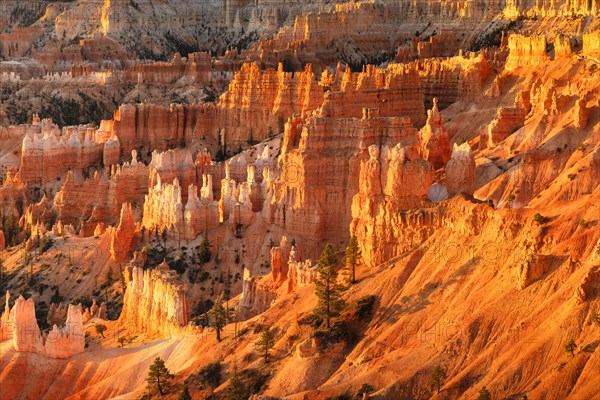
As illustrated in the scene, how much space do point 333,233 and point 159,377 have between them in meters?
18.6

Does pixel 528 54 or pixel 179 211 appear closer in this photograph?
pixel 179 211

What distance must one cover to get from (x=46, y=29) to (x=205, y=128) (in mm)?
79293

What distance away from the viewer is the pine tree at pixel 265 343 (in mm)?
45969

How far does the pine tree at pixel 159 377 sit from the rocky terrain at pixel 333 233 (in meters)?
0.26

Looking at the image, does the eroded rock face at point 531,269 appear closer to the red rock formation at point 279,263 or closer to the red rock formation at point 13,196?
the red rock formation at point 279,263

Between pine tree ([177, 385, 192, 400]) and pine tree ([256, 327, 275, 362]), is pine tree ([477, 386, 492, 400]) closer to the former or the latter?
pine tree ([256, 327, 275, 362])

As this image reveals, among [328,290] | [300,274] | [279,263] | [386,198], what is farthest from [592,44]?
[328,290]

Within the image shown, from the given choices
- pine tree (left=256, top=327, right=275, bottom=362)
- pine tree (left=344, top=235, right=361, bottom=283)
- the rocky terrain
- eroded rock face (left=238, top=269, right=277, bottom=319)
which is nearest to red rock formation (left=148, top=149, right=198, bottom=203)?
the rocky terrain

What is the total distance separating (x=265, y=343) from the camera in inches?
1815

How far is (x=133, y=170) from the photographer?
274 ft

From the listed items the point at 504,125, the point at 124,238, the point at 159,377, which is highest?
the point at 504,125

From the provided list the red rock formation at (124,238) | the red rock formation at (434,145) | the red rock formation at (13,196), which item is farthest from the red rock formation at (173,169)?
the red rock formation at (434,145)

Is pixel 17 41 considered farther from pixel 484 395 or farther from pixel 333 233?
pixel 484 395

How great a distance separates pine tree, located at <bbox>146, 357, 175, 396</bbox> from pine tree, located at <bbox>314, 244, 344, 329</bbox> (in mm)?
5303
